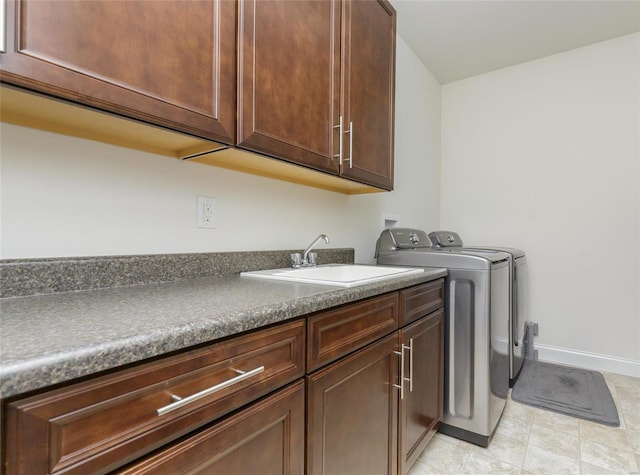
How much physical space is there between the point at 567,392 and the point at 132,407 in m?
2.74

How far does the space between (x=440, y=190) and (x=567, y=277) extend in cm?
132

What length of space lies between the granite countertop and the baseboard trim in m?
2.60

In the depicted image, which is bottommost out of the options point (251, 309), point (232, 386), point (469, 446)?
point (469, 446)

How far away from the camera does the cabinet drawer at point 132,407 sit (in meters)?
0.43

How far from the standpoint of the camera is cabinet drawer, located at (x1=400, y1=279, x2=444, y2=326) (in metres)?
1.32

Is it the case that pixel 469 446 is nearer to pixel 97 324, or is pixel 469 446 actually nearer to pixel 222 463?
pixel 222 463

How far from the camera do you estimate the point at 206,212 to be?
1.28 meters

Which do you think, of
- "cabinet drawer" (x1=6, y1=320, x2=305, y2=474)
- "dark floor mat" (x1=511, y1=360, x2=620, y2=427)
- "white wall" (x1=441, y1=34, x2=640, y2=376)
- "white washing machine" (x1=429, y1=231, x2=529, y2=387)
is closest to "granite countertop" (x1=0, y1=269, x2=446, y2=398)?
"cabinet drawer" (x1=6, y1=320, x2=305, y2=474)

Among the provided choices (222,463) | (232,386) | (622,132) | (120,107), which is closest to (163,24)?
(120,107)

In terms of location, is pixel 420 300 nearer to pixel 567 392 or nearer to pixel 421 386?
pixel 421 386

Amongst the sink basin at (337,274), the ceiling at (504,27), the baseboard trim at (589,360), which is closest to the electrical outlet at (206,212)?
the sink basin at (337,274)

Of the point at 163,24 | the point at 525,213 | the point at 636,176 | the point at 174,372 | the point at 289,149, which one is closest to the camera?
the point at 174,372

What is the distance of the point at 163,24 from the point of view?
82 cm

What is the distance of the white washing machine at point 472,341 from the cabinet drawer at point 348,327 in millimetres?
613
